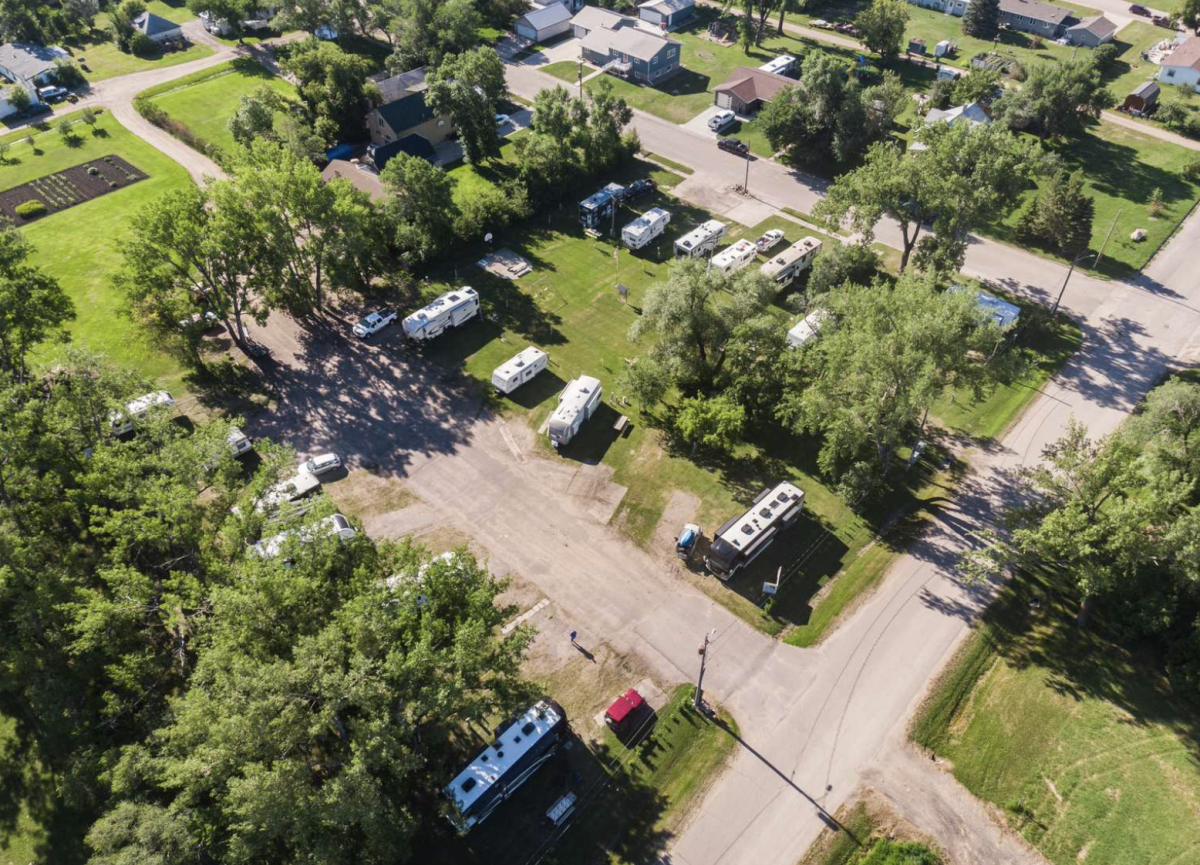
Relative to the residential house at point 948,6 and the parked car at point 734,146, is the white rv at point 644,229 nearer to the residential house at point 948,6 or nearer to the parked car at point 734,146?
the parked car at point 734,146

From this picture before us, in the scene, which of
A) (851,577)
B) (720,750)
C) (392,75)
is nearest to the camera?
(720,750)

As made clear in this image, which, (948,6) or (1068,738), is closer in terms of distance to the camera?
(1068,738)

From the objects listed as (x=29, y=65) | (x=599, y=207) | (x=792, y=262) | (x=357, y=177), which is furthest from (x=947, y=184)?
(x=29, y=65)

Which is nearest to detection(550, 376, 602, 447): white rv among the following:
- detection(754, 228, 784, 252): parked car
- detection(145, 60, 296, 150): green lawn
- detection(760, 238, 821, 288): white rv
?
detection(760, 238, 821, 288): white rv

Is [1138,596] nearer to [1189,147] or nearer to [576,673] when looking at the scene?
[576,673]

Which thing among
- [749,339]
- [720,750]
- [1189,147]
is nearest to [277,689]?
[720,750]

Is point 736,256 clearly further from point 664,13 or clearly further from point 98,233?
point 664,13
